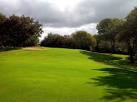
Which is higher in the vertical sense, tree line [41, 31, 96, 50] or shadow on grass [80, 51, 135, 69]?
tree line [41, 31, 96, 50]

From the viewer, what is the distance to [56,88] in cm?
2338

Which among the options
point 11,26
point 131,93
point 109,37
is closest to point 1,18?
point 11,26

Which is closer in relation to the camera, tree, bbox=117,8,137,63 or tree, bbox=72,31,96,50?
tree, bbox=117,8,137,63

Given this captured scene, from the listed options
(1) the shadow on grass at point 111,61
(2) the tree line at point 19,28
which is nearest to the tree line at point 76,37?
(2) the tree line at point 19,28

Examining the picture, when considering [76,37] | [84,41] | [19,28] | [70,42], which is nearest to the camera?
[19,28]

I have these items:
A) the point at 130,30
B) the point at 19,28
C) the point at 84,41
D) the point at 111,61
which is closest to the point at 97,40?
the point at 84,41

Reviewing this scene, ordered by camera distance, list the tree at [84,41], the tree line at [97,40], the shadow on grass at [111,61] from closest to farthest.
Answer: the shadow on grass at [111,61] < the tree line at [97,40] < the tree at [84,41]

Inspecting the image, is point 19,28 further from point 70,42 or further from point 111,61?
point 70,42

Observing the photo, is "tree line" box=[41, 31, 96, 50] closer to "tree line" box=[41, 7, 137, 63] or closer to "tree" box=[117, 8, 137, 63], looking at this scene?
"tree line" box=[41, 7, 137, 63]

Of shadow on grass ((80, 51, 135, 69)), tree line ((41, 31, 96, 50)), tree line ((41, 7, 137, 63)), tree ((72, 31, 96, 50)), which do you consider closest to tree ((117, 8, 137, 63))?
shadow on grass ((80, 51, 135, 69))

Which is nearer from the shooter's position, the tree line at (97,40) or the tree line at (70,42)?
the tree line at (97,40)

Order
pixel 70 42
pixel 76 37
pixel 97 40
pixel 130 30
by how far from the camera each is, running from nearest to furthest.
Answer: pixel 130 30, pixel 70 42, pixel 97 40, pixel 76 37

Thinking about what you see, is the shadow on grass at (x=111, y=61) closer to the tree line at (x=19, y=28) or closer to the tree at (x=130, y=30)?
the tree at (x=130, y=30)

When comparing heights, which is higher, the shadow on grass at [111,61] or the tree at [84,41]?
the tree at [84,41]
